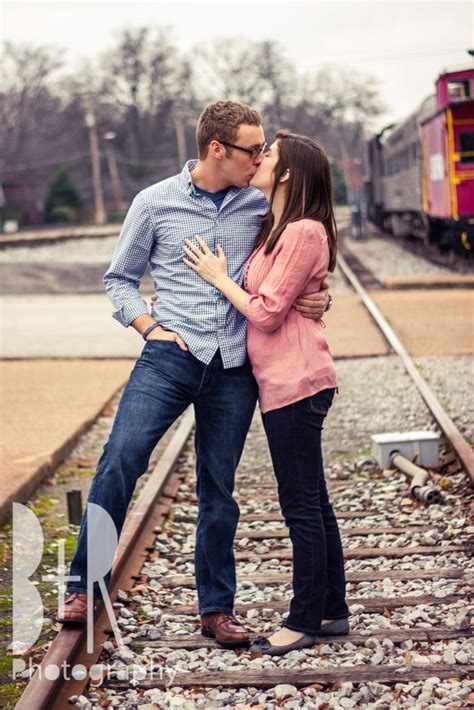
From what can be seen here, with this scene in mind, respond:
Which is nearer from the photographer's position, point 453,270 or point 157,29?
point 453,270

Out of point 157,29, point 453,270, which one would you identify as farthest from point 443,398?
point 157,29

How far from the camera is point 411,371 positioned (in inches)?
417

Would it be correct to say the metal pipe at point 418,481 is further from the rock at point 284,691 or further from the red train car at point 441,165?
the red train car at point 441,165

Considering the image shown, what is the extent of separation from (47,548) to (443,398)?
450 centimetres

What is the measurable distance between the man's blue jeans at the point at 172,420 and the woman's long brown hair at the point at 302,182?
497 millimetres

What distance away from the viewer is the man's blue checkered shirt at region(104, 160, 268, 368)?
153 inches

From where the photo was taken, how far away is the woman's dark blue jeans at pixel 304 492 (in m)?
3.87

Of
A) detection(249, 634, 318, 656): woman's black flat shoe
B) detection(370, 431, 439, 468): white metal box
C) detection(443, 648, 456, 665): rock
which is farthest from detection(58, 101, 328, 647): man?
detection(370, 431, 439, 468): white metal box

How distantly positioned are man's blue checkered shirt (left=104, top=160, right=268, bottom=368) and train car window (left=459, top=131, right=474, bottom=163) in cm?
1713

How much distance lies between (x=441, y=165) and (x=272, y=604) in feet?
57.3

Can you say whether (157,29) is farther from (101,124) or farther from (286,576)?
(286,576)

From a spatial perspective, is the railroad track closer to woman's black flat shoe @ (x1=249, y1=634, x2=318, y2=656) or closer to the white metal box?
woman's black flat shoe @ (x1=249, y1=634, x2=318, y2=656)

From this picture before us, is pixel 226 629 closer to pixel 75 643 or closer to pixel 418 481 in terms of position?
pixel 75 643

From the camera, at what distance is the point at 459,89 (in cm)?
2077
